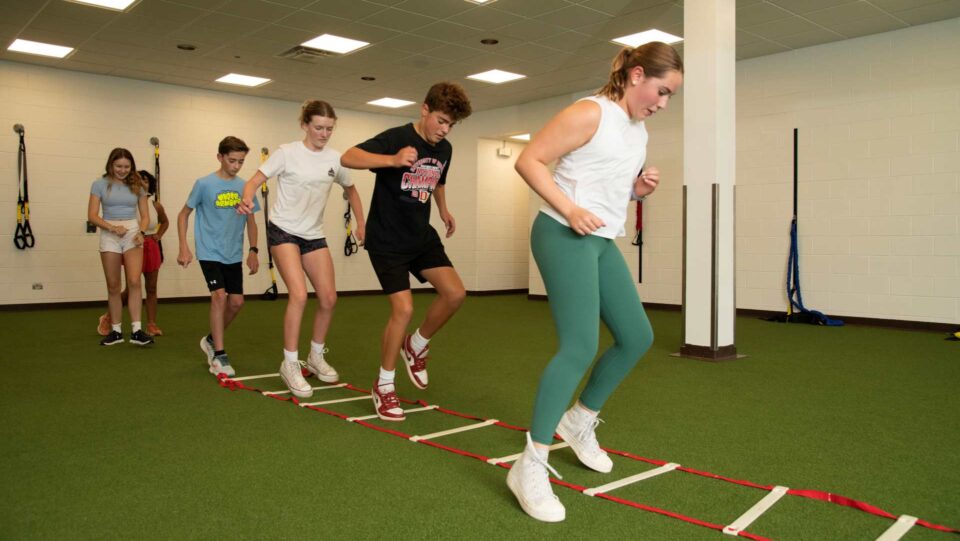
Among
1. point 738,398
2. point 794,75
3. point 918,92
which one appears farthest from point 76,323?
point 918,92

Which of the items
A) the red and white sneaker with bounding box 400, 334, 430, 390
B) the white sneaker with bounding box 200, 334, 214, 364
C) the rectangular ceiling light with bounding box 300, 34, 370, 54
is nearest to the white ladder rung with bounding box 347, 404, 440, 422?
the red and white sneaker with bounding box 400, 334, 430, 390

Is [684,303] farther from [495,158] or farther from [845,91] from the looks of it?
[495,158]

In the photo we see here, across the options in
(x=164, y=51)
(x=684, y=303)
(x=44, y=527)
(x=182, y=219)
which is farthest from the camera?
(x=164, y=51)

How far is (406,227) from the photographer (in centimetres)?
333

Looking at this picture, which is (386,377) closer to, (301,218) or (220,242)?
(301,218)

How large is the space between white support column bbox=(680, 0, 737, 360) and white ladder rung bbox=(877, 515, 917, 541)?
3179 millimetres

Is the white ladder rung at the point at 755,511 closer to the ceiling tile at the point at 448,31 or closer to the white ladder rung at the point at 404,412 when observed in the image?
the white ladder rung at the point at 404,412

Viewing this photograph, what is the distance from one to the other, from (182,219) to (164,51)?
4635 mm

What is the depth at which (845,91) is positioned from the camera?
7.75 metres

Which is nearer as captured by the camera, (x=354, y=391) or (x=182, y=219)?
(x=354, y=391)

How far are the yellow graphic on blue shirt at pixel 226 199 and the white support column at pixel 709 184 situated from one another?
3.14 metres

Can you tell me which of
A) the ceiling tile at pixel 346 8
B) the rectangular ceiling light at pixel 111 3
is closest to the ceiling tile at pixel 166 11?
the rectangular ceiling light at pixel 111 3

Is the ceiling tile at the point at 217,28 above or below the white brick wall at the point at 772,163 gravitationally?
above

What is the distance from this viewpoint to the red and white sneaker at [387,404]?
10.6 ft
